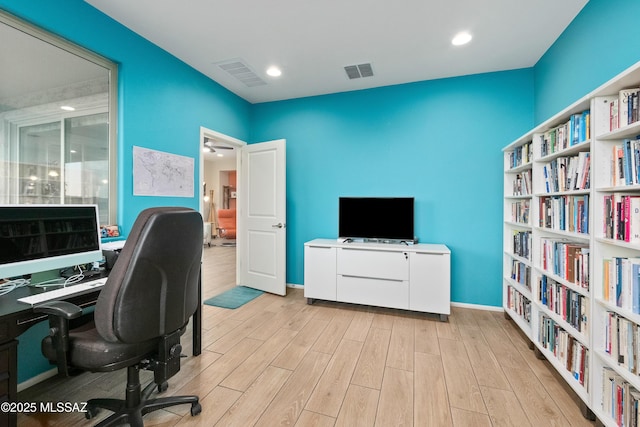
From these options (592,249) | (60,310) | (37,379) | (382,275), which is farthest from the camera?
(382,275)

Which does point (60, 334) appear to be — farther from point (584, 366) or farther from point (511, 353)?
point (511, 353)

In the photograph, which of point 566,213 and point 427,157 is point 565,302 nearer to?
point 566,213

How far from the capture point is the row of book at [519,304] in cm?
250

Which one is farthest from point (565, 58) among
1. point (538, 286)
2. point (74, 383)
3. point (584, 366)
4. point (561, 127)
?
point (74, 383)

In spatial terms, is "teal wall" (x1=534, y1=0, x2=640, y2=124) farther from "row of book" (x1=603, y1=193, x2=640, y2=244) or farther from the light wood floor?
the light wood floor

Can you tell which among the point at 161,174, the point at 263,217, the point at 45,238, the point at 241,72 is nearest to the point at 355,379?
the point at 45,238

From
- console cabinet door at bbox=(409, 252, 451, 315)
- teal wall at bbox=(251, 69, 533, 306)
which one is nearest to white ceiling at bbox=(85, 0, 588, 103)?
teal wall at bbox=(251, 69, 533, 306)

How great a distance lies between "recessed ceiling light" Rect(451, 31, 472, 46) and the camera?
8.11 ft

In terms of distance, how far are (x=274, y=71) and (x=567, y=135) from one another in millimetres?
2790

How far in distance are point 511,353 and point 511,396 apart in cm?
64

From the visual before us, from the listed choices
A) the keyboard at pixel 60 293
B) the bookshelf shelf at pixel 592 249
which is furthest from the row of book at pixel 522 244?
the keyboard at pixel 60 293

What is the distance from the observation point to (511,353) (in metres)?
2.30

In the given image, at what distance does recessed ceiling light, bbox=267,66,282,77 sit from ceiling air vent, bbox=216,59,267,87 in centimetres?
18

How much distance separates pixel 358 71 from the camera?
3.17m
